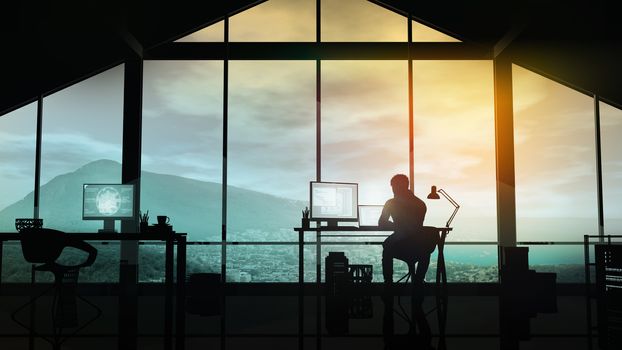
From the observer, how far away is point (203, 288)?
6816 millimetres

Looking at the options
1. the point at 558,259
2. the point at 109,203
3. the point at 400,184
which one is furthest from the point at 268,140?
the point at 558,259

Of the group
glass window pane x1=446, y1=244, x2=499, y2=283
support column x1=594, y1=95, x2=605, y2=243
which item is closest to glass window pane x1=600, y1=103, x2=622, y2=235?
support column x1=594, y1=95, x2=605, y2=243

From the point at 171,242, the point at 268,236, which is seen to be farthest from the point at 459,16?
the point at 171,242

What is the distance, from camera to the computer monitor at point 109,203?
6180 mm

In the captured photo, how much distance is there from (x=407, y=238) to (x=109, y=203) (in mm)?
3185

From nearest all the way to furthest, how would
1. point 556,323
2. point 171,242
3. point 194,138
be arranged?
point 171,242
point 556,323
point 194,138

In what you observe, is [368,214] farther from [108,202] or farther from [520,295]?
[108,202]

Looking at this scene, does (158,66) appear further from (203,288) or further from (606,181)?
(606,181)

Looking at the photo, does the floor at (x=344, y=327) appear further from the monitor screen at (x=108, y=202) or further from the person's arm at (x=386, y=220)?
the monitor screen at (x=108, y=202)

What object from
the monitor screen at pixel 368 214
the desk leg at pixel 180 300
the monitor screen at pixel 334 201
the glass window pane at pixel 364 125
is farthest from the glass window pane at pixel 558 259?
the desk leg at pixel 180 300

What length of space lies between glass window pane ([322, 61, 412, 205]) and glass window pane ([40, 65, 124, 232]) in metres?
2.84

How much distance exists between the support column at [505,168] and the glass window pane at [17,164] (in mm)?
6274

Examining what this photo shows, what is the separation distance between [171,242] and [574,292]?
21.2 feet

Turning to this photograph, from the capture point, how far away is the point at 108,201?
20.4 ft
